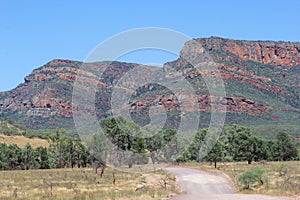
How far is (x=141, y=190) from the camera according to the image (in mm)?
28938

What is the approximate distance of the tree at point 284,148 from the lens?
8700 cm

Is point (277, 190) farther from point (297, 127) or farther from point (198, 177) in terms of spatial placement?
point (297, 127)

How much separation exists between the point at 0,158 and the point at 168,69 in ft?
174

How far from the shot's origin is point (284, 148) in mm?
87312

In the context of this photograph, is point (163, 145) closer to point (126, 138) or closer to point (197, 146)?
point (126, 138)

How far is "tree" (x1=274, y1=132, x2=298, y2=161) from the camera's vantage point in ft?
285

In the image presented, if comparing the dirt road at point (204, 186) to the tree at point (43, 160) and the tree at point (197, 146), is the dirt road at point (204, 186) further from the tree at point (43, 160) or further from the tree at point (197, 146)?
the tree at point (43, 160)

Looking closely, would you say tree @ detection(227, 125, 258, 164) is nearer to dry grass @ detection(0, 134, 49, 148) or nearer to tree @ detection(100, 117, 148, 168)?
tree @ detection(100, 117, 148, 168)

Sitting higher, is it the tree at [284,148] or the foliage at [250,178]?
the tree at [284,148]

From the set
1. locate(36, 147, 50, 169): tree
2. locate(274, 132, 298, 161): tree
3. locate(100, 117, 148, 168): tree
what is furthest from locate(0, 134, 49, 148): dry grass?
locate(100, 117, 148, 168): tree

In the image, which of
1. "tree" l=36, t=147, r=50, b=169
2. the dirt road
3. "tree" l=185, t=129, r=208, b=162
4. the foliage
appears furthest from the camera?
"tree" l=36, t=147, r=50, b=169

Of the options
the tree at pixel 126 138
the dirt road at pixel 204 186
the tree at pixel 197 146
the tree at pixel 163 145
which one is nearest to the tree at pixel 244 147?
the tree at pixel 197 146

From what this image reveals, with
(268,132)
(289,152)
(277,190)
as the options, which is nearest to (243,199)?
(277,190)

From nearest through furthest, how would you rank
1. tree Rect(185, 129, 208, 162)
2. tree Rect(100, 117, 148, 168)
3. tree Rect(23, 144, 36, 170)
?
tree Rect(100, 117, 148, 168), tree Rect(185, 129, 208, 162), tree Rect(23, 144, 36, 170)
